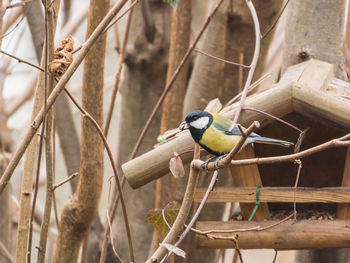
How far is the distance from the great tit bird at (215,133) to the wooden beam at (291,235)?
30 centimetres

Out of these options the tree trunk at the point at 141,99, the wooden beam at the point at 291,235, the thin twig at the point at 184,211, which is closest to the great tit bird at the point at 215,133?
the wooden beam at the point at 291,235

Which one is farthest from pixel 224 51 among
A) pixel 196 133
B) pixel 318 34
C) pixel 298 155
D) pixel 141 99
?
pixel 298 155

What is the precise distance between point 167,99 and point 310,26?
729mm

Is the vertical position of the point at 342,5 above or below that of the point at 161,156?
above

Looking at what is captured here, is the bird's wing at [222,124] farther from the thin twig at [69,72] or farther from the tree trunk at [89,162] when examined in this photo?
the thin twig at [69,72]

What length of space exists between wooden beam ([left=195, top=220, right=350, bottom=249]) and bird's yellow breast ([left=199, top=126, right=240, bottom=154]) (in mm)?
290

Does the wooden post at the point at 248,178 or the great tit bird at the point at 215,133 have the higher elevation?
the great tit bird at the point at 215,133

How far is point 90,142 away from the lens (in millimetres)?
1816

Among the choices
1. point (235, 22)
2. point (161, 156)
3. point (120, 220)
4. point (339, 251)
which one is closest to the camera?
point (161, 156)

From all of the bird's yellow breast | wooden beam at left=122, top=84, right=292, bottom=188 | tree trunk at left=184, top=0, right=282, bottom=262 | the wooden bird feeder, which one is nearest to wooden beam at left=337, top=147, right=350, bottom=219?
the wooden bird feeder

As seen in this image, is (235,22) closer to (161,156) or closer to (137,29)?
(137,29)

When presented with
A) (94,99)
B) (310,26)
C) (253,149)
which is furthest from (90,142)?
(310,26)

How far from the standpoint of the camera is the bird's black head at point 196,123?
1581 millimetres

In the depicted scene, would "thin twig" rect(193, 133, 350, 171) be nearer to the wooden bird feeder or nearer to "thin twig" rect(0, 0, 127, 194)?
"thin twig" rect(0, 0, 127, 194)
